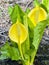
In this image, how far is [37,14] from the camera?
2.90 feet

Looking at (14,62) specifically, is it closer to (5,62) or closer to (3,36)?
(5,62)

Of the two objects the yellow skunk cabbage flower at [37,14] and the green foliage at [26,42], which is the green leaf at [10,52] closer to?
the green foliage at [26,42]

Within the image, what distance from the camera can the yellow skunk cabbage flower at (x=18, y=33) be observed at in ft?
2.67

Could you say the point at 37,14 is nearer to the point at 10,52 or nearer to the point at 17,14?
the point at 17,14

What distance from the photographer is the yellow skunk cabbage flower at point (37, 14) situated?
871mm

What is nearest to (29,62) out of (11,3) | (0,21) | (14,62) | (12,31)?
(14,62)

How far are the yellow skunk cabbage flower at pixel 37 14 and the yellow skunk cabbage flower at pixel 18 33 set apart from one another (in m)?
0.08

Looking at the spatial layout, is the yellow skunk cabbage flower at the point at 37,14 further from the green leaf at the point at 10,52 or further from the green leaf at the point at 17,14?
the green leaf at the point at 10,52

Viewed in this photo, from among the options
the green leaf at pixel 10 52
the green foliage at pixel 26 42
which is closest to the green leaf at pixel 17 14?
the green foliage at pixel 26 42

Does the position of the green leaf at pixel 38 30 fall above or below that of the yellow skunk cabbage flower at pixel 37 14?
below

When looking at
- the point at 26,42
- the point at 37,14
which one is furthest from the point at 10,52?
the point at 37,14

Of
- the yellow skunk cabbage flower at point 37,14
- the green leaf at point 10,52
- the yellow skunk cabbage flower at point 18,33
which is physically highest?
the yellow skunk cabbage flower at point 37,14

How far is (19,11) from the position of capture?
34.4 inches

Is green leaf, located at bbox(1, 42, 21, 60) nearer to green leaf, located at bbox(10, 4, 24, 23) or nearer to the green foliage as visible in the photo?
the green foliage
